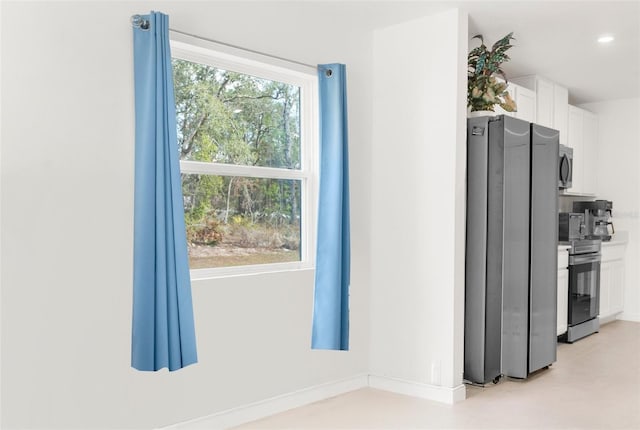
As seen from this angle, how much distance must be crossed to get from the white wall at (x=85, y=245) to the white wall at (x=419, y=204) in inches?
38.7

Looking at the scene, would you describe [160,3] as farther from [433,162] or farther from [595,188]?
[595,188]

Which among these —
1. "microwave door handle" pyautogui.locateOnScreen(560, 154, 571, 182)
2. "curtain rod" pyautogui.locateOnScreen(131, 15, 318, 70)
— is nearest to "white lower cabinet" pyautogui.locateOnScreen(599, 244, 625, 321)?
"microwave door handle" pyautogui.locateOnScreen(560, 154, 571, 182)

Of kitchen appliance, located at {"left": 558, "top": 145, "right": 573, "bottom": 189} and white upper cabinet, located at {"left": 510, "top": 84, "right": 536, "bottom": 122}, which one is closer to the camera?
white upper cabinet, located at {"left": 510, "top": 84, "right": 536, "bottom": 122}

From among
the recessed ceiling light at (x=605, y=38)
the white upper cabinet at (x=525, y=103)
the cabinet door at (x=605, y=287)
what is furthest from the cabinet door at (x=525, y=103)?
the cabinet door at (x=605, y=287)

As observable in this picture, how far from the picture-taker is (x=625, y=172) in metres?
6.93

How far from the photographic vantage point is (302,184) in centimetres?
394

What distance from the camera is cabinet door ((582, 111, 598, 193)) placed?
22.2 feet

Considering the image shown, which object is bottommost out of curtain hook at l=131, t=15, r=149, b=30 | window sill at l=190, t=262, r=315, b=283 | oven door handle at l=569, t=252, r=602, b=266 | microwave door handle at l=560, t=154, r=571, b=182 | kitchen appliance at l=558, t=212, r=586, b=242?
oven door handle at l=569, t=252, r=602, b=266

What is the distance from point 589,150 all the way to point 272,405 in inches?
196

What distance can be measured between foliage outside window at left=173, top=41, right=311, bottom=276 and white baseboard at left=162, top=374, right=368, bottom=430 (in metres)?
0.80

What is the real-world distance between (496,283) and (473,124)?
106 cm

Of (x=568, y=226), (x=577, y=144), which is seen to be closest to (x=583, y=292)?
(x=568, y=226)

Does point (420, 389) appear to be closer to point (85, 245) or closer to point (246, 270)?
point (246, 270)

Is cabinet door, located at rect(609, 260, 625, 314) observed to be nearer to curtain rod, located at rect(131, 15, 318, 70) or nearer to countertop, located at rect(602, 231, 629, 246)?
countertop, located at rect(602, 231, 629, 246)
